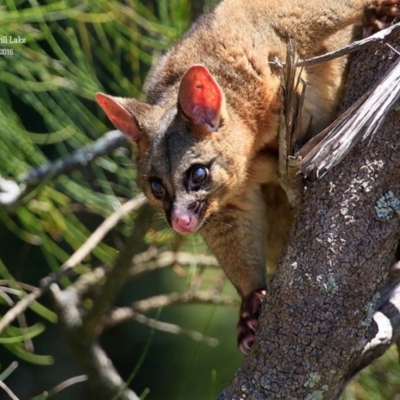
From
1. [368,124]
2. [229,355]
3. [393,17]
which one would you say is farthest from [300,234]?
[229,355]

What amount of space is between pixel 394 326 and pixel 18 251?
12.3 feet

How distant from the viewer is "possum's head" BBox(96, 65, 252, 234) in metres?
2.82

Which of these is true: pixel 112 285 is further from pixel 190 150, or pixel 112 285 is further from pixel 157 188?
pixel 190 150

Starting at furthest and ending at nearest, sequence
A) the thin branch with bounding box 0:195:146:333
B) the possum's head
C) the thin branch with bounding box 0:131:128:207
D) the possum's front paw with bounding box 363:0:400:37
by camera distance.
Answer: the thin branch with bounding box 0:131:128:207
the thin branch with bounding box 0:195:146:333
the possum's head
the possum's front paw with bounding box 363:0:400:37

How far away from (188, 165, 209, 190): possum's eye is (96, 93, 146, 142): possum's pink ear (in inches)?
11.2

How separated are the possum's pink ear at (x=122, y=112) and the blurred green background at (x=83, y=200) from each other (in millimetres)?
423

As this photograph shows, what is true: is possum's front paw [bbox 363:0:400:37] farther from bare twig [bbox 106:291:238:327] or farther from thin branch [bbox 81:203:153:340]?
bare twig [bbox 106:291:238:327]

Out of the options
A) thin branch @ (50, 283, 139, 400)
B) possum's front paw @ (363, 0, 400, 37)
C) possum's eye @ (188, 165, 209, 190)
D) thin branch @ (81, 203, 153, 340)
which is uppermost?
possum's front paw @ (363, 0, 400, 37)

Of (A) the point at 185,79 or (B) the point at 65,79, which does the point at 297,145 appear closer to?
(A) the point at 185,79

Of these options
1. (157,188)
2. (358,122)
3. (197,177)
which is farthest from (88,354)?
(358,122)

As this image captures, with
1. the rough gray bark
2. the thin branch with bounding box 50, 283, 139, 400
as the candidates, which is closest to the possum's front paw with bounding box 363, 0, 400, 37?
the rough gray bark

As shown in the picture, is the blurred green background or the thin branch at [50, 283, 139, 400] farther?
the blurred green background

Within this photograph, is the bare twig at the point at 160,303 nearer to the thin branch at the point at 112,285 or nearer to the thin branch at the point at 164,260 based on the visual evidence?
the thin branch at the point at 164,260

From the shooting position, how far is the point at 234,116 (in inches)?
117
